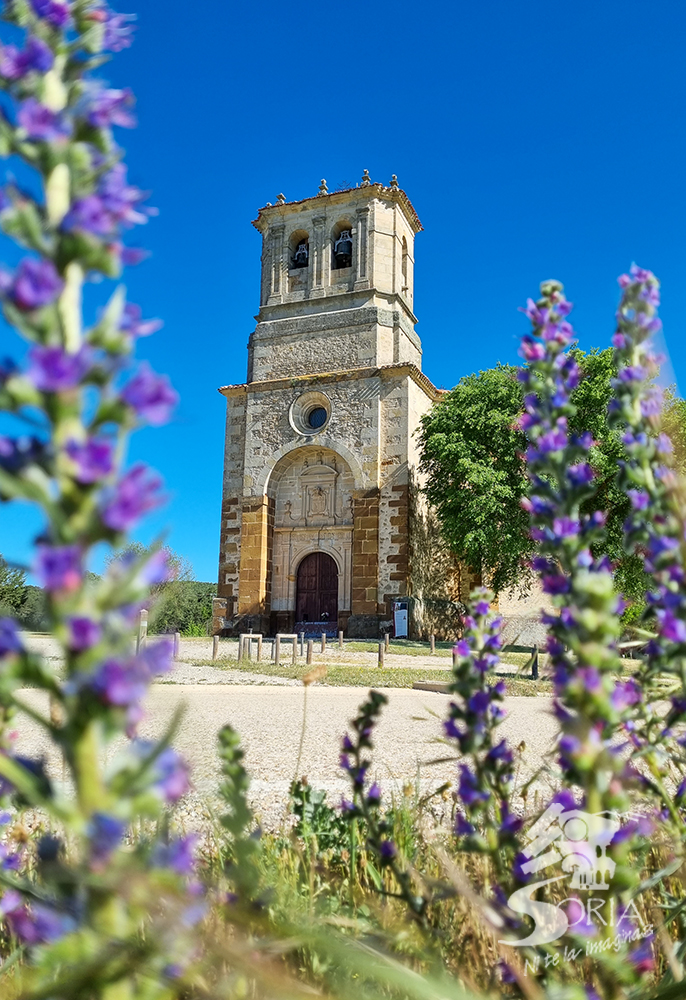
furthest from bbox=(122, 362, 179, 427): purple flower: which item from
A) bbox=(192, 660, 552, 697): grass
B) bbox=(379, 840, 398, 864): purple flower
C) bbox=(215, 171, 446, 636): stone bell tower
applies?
bbox=(215, 171, 446, 636): stone bell tower

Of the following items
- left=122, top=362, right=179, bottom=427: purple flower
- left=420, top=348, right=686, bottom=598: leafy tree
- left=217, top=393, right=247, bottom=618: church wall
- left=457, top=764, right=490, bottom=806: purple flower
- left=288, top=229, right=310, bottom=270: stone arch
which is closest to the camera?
left=122, top=362, right=179, bottom=427: purple flower

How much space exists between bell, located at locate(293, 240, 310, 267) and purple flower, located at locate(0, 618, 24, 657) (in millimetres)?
29549

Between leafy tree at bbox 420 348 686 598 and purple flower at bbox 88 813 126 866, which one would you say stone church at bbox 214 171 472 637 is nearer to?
leafy tree at bbox 420 348 686 598

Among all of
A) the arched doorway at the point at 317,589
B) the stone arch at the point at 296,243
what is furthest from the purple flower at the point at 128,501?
the stone arch at the point at 296,243

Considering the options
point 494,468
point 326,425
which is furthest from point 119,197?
point 326,425

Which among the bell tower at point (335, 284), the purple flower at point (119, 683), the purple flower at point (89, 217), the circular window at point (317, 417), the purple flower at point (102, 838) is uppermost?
the bell tower at point (335, 284)

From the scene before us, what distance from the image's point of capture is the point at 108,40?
2.85ft

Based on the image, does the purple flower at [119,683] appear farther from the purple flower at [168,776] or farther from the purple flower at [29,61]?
the purple flower at [29,61]

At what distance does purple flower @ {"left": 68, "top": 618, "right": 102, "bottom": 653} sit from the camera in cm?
54

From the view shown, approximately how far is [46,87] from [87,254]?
263 millimetres

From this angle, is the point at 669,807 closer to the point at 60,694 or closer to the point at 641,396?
the point at 641,396

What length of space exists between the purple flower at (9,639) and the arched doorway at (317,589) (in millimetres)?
24918

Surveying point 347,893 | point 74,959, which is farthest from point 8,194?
point 347,893

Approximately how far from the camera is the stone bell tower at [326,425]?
24766mm
